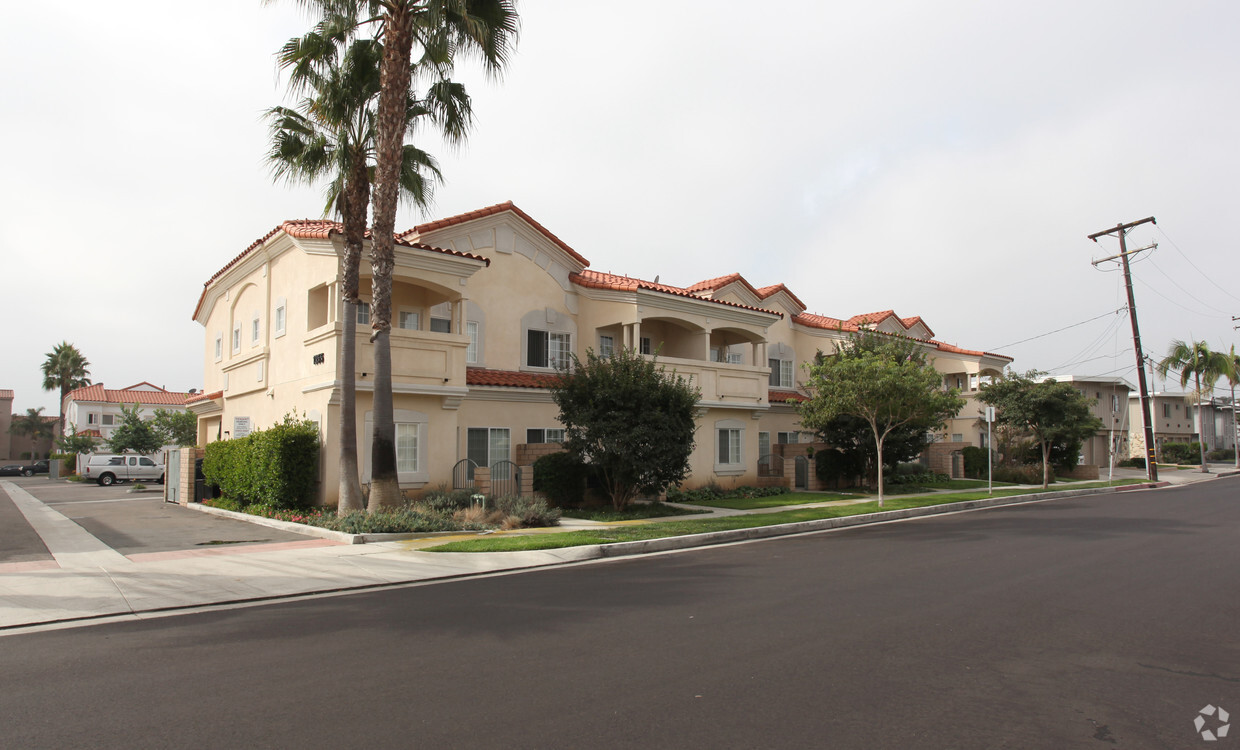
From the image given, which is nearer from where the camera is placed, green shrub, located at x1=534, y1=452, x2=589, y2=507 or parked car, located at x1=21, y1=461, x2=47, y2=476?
green shrub, located at x1=534, y1=452, x2=589, y2=507

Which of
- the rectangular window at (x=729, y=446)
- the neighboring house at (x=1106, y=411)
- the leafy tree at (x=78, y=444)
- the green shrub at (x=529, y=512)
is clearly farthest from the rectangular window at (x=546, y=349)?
the leafy tree at (x=78, y=444)

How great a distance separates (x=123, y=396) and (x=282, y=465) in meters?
62.0

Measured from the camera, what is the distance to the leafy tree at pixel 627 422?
18.6 meters

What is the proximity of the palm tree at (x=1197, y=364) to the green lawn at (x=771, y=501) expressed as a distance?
42276mm

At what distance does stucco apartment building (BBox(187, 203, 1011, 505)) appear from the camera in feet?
62.5

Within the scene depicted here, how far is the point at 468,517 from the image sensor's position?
54.4 feet

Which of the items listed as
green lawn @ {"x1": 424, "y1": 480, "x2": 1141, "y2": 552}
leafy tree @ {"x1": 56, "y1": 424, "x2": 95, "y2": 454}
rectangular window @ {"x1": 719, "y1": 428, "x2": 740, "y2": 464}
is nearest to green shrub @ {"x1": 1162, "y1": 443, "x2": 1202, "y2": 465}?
green lawn @ {"x1": 424, "y1": 480, "x2": 1141, "y2": 552}

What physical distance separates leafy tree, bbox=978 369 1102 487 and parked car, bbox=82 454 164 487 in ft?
132

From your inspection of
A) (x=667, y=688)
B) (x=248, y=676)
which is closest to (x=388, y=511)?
(x=248, y=676)

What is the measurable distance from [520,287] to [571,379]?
224 inches

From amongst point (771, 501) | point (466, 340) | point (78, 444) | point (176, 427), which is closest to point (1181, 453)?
point (771, 501)

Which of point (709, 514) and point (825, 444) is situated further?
point (825, 444)

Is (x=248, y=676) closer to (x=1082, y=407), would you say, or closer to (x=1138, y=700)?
(x=1138, y=700)

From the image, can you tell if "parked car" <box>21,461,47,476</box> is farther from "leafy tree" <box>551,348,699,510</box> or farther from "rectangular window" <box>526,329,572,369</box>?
"leafy tree" <box>551,348,699,510</box>
